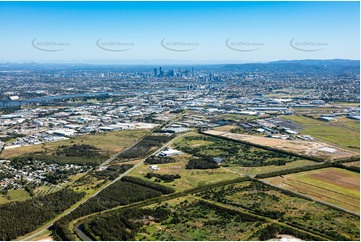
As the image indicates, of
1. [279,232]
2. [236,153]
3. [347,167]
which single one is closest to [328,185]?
[347,167]

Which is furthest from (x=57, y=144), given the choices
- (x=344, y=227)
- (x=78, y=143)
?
(x=344, y=227)

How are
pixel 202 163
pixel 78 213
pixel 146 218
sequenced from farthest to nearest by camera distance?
pixel 202 163 → pixel 78 213 → pixel 146 218

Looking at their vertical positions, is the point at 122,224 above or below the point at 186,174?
below

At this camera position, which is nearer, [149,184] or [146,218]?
[146,218]

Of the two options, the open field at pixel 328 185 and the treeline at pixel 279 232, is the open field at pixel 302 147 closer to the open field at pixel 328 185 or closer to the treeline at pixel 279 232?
the open field at pixel 328 185

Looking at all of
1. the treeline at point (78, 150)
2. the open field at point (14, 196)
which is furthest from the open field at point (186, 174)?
the open field at point (14, 196)

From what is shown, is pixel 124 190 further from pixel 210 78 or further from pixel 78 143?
pixel 210 78

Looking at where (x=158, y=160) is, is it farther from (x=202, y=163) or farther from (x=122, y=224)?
(x=122, y=224)
